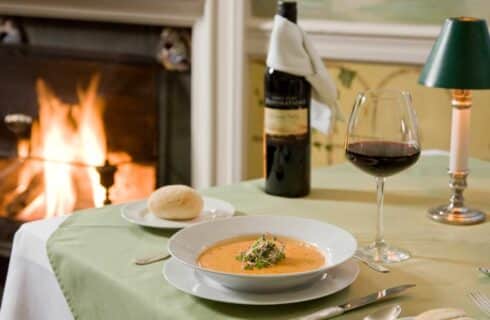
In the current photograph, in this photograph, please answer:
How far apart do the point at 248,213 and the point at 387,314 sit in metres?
0.45

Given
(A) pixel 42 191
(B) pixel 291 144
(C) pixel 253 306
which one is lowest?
(A) pixel 42 191

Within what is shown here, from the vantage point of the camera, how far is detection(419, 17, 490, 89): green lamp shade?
136 cm

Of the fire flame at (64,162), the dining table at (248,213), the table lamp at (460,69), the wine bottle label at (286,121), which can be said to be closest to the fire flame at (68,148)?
the fire flame at (64,162)

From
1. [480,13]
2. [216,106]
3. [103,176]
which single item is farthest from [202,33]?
[480,13]

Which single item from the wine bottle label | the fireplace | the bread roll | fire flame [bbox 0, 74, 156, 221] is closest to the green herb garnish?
the bread roll

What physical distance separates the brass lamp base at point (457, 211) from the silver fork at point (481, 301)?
31cm

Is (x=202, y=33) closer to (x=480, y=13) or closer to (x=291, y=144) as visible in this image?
(x=480, y=13)

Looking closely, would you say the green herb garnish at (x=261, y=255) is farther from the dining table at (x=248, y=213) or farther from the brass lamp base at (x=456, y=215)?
the brass lamp base at (x=456, y=215)

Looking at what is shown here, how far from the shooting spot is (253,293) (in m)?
1.00

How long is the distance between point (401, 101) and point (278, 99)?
11.8 inches

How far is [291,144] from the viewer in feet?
4.71

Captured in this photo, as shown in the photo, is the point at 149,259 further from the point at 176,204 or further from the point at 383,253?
the point at 383,253

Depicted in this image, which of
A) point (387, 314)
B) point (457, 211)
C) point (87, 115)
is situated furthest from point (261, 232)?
point (87, 115)

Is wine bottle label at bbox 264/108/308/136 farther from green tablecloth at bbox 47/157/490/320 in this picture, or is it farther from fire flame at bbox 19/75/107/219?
fire flame at bbox 19/75/107/219
